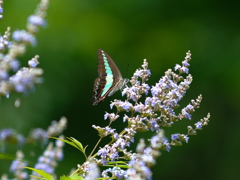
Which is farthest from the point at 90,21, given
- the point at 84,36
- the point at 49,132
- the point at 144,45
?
the point at 49,132

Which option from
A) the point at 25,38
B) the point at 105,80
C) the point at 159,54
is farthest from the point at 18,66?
the point at 159,54

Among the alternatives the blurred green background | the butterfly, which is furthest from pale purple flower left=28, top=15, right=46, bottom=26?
the blurred green background

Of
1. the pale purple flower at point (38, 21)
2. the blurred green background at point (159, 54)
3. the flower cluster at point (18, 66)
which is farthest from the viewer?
the blurred green background at point (159, 54)

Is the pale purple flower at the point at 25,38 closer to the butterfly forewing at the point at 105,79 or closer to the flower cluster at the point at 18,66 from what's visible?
the flower cluster at the point at 18,66

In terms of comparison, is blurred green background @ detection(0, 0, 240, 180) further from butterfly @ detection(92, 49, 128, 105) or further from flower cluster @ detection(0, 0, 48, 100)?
flower cluster @ detection(0, 0, 48, 100)

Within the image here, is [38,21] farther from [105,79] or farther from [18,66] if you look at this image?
[105,79]

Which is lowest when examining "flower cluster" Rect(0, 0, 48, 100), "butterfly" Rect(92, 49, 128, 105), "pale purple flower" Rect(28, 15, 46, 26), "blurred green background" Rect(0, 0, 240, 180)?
"flower cluster" Rect(0, 0, 48, 100)

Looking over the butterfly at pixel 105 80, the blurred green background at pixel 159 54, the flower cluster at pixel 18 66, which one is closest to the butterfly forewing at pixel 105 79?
the butterfly at pixel 105 80
